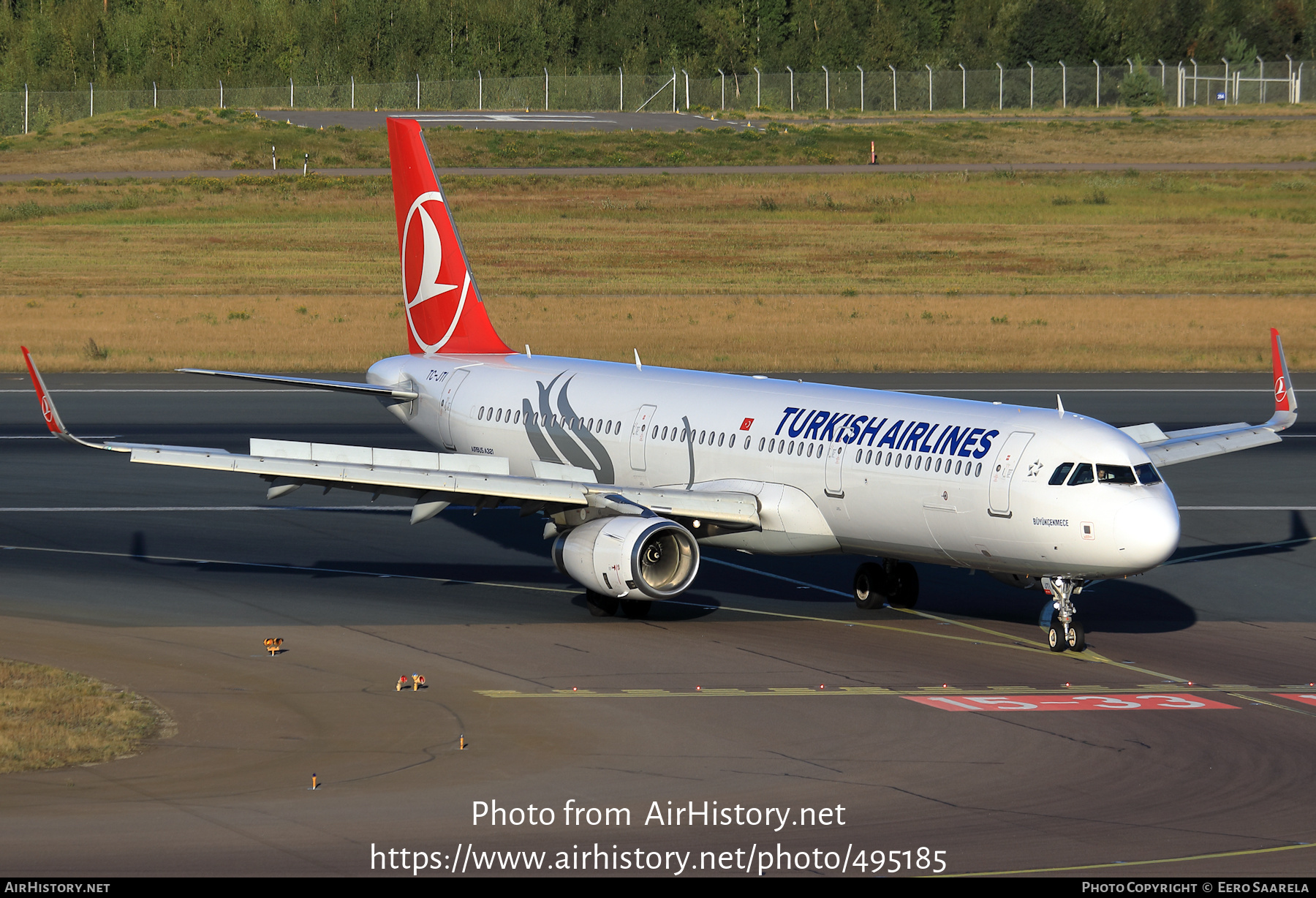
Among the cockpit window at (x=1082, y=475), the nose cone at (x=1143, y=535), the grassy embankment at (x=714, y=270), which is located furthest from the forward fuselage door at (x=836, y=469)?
the grassy embankment at (x=714, y=270)

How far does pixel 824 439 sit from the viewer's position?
3144 centimetres

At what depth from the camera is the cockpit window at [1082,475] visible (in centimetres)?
2777

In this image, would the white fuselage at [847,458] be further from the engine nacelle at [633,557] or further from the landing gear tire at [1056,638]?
the engine nacelle at [633,557]

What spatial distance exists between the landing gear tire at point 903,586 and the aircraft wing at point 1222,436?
16.7ft

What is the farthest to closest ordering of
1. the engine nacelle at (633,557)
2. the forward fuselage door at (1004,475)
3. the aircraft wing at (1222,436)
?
the aircraft wing at (1222,436) < the engine nacelle at (633,557) < the forward fuselage door at (1004,475)

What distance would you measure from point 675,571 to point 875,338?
51.3 meters

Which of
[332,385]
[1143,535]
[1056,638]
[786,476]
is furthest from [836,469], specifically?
[332,385]

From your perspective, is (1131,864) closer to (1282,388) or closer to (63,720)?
(63,720)

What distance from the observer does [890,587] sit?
33.2 meters

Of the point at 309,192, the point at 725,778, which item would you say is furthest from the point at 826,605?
the point at 309,192

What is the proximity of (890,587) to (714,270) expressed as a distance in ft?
240

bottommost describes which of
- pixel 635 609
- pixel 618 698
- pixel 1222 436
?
pixel 618 698

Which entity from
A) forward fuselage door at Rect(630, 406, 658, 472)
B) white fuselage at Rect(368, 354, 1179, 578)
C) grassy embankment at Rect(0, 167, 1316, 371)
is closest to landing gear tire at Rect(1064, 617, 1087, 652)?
white fuselage at Rect(368, 354, 1179, 578)

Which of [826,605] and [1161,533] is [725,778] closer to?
[1161,533]
